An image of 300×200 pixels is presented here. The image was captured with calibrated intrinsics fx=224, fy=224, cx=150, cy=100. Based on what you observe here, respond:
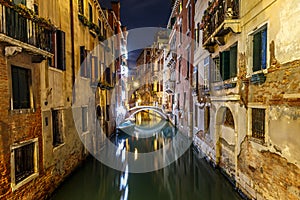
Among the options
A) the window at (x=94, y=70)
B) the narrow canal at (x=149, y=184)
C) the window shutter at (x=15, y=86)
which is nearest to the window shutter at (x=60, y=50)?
the window shutter at (x=15, y=86)

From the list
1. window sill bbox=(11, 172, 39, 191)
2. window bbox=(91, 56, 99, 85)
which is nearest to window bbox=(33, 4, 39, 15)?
window sill bbox=(11, 172, 39, 191)

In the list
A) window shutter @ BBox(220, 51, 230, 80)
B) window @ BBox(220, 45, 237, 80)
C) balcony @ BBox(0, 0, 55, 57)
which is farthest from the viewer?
window shutter @ BBox(220, 51, 230, 80)

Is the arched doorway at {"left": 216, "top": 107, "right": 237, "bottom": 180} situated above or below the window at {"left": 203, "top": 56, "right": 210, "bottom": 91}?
below

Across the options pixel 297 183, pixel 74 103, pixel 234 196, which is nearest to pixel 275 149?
pixel 297 183

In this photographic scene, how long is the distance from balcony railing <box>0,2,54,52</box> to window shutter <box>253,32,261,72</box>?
15.8 ft

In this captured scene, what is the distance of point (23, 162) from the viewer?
4.69 m

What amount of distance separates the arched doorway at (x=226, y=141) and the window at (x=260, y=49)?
209 centimetres

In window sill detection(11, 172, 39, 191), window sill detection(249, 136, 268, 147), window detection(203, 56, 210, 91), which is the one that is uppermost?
window detection(203, 56, 210, 91)

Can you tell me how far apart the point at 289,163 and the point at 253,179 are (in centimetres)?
149

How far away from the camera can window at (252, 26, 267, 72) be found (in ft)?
15.7

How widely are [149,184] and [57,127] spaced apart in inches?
136

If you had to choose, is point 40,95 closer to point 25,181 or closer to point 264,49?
point 25,181

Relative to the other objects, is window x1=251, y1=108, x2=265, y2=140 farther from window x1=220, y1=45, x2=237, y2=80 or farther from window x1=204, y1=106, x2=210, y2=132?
window x1=204, y1=106, x2=210, y2=132

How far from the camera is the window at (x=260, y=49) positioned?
4.80m
